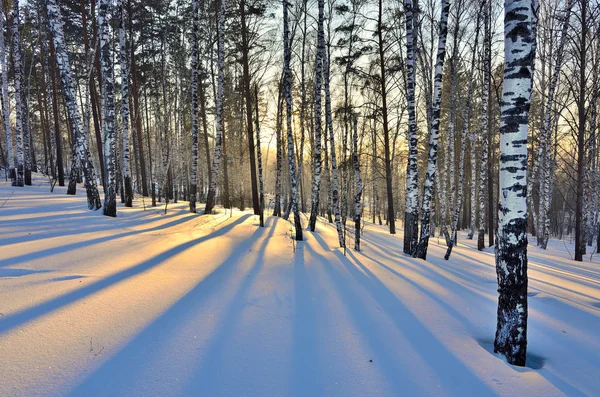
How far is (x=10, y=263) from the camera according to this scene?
4008 mm

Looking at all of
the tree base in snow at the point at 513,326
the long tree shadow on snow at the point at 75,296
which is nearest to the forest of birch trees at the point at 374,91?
the tree base in snow at the point at 513,326

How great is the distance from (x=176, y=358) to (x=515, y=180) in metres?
3.67

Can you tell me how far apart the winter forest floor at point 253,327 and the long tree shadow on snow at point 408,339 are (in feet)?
0.05

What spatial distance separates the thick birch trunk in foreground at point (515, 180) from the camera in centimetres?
295

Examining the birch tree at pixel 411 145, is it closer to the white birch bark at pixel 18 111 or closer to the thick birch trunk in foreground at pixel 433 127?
the thick birch trunk in foreground at pixel 433 127

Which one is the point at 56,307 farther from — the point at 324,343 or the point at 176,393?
the point at 324,343

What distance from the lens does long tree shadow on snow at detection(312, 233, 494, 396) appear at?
2.43 meters

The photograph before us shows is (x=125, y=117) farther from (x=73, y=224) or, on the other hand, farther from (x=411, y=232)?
(x=411, y=232)

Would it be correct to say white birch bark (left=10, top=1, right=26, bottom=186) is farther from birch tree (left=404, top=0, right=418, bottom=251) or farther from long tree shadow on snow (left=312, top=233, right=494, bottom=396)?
birch tree (left=404, top=0, right=418, bottom=251)

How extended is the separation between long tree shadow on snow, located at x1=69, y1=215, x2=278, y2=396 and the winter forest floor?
12 mm

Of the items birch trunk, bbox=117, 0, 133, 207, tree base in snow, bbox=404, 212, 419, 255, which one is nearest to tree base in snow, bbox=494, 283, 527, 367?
tree base in snow, bbox=404, 212, 419, 255

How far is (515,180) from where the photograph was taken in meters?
3.00

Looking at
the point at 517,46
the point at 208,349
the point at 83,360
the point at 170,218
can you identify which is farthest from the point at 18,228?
the point at 517,46

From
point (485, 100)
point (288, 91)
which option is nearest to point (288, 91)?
point (288, 91)
